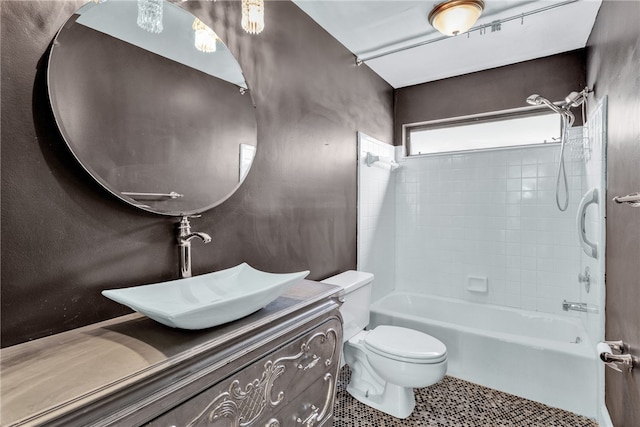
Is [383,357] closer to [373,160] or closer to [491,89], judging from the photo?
[373,160]

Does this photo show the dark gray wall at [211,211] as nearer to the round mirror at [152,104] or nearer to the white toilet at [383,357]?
the round mirror at [152,104]

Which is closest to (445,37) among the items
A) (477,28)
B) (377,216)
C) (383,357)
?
(477,28)

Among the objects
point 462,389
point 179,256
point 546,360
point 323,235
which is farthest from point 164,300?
→ point 546,360

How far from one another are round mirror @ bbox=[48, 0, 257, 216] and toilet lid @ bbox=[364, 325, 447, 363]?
4.11ft

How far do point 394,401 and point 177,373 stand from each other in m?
1.61

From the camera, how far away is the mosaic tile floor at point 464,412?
1838 millimetres

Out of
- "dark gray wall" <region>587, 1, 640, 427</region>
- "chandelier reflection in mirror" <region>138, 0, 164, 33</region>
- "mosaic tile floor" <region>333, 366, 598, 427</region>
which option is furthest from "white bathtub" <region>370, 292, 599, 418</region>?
"chandelier reflection in mirror" <region>138, 0, 164, 33</region>

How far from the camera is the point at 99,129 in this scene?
1.02 meters

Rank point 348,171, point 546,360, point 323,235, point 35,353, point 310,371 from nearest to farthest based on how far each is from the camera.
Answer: point 35,353 < point 310,371 < point 546,360 < point 323,235 < point 348,171

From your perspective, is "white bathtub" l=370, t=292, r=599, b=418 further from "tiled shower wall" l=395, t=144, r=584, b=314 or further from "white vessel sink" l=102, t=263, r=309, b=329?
"white vessel sink" l=102, t=263, r=309, b=329

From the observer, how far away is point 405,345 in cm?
189

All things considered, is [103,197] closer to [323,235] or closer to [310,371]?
[310,371]

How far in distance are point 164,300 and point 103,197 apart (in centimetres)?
39

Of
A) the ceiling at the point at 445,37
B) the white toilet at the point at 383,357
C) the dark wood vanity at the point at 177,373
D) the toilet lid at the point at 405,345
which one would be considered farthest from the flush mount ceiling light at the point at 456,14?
the toilet lid at the point at 405,345
